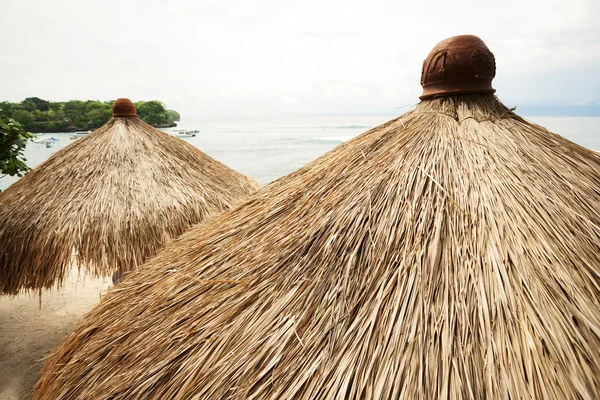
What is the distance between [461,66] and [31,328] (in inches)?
214

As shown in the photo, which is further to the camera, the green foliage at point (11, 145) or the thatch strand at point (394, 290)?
the green foliage at point (11, 145)

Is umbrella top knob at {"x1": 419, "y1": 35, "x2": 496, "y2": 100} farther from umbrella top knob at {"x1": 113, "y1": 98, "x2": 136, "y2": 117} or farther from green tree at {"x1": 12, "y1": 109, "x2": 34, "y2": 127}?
green tree at {"x1": 12, "y1": 109, "x2": 34, "y2": 127}

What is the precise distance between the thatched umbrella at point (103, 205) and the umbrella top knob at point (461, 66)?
2662mm

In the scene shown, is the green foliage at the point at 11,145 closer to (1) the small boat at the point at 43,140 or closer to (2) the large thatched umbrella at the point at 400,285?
(1) the small boat at the point at 43,140

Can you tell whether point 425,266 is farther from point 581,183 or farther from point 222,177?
point 222,177

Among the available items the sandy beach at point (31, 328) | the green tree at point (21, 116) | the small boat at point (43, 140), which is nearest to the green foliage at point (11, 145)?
the small boat at point (43, 140)

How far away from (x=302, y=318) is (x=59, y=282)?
117 inches

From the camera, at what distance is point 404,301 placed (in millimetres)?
831

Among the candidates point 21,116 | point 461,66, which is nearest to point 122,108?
point 461,66

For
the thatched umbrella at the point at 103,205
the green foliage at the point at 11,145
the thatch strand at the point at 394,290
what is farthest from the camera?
the green foliage at the point at 11,145

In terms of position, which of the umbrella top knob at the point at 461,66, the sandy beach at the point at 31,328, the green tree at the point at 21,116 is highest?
the umbrella top knob at the point at 461,66

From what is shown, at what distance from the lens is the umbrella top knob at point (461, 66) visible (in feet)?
4.23

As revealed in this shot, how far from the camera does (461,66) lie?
4.24 ft

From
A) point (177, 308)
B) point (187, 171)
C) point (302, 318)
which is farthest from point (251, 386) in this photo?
point (187, 171)
